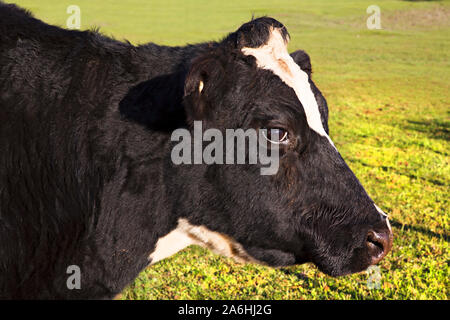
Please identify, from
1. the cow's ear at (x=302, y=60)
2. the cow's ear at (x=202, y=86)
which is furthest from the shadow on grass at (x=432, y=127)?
the cow's ear at (x=202, y=86)

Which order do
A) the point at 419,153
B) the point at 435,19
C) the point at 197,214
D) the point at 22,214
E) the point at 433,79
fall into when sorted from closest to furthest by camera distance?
the point at 22,214 < the point at 197,214 < the point at 419,153 < the point at 433,79 < the point at 435,19

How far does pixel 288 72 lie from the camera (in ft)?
9.53

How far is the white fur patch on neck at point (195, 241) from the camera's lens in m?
2.93

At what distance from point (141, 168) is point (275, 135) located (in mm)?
705

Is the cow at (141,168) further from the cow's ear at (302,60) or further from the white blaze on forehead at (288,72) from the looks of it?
the cow's ear at (302,60)

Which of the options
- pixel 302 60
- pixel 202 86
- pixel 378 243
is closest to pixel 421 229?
pixel 302 60

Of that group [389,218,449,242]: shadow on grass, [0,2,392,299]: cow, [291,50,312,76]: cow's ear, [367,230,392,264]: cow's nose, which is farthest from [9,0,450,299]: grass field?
[367,230,392,264]: cow's nose

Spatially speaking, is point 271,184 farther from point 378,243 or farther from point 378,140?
point 378,140

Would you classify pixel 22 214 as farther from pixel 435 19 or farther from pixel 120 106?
pixel 435 19

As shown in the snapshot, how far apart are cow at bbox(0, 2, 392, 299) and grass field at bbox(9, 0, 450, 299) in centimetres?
112

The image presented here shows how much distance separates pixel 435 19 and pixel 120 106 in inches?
1618

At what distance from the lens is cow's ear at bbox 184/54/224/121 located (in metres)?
2.60
